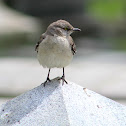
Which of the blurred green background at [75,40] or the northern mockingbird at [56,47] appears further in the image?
the blurred green background at [75,40]

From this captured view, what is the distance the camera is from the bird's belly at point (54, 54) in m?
5.73

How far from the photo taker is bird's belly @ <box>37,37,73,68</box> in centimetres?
573

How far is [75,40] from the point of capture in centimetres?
2328

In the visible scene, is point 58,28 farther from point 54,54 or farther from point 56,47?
point 54,54

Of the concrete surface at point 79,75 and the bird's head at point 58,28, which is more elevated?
the bird's head at point 58,28

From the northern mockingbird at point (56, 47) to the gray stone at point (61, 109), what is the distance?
97 cm

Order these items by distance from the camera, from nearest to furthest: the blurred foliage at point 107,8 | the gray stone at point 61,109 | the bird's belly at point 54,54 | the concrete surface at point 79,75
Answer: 1. the gray stone at point 61,109
2. the bird's belly at point 54,54
3. the concrete surface at point 79,75
4. the blurred foliage at point 107,8

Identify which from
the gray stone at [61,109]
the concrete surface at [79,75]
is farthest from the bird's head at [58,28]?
the concrete surface at [79,75]

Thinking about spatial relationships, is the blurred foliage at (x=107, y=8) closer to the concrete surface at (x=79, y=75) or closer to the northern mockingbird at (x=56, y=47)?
the concrete surface at (x=79, y=75)

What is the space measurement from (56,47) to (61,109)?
165 centimetres

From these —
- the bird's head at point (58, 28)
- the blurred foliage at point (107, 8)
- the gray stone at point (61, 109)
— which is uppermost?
the blurred foliage at point (107, 8)

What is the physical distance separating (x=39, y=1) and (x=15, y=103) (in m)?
20.5

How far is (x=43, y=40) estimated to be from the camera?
5.94m

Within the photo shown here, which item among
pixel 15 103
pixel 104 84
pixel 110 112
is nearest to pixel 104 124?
pixel 110 112
